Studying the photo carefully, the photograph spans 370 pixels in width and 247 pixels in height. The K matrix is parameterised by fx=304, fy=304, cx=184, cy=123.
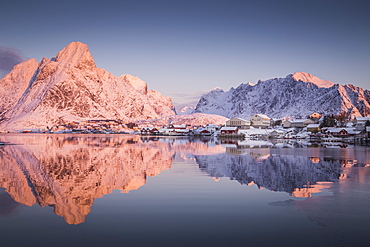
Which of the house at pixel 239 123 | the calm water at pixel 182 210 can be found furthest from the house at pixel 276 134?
the calm water at pixel 182 210

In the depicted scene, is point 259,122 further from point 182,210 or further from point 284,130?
point 182,210

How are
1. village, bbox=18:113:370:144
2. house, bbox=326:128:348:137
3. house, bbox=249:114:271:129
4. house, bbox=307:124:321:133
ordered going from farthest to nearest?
house, bbox=249:114:271:129 → house, bbox=307:124:321:133 → house, bbox=326:128:348:137 → village, bbox=18:113:370:144

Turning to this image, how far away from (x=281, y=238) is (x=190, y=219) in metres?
2.92

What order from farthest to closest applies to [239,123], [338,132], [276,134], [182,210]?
[239,123], [276,134], [338,132], [182,210]

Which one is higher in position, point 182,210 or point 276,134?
point 276,134

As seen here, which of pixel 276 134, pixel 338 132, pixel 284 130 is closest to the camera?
pixel 338 132

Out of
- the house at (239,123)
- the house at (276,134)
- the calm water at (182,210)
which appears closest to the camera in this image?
the calm water at (182,210)

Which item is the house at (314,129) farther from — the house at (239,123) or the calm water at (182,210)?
the calm water at (182,210)

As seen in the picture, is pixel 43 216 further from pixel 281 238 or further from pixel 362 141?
pixel 362 141

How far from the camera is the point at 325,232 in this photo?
28.1ft

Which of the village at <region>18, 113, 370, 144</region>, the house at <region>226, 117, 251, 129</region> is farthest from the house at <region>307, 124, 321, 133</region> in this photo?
the house at <region>226, 117, 251, 129</region>

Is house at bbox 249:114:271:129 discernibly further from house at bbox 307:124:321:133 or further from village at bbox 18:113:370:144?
house at bbox 307:124:321:133

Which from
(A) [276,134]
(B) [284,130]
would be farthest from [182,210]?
(B) [284,130]

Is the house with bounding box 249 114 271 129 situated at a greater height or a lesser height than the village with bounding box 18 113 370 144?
greater
